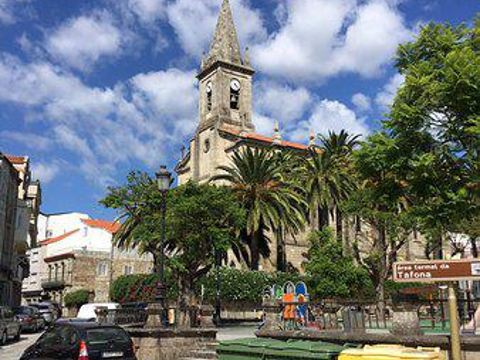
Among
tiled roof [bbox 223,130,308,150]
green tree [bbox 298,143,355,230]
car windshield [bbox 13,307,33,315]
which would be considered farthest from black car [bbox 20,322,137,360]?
tiled roof [bbox 223,130,308,150]

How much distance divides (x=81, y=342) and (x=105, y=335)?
84cm

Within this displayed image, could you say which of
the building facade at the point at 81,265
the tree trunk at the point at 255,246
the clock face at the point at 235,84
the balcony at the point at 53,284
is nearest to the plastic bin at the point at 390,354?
the tree trunk at the point at 255,246

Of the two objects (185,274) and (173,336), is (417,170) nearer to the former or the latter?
(173,336)

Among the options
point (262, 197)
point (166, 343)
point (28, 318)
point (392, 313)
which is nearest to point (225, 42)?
point (262, 197)

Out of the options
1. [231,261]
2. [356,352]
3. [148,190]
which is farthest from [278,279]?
[356,352]

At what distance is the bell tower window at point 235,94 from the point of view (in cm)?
5750

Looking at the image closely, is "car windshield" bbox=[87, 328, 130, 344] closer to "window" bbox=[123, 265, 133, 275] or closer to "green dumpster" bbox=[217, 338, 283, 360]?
"green dumpster" bbox=[217, 338, 283, 360]

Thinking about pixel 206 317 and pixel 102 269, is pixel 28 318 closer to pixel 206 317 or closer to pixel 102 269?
pixel 206 317

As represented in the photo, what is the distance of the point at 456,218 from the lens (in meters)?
14.9

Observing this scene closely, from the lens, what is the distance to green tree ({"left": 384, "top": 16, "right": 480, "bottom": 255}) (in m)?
14.1

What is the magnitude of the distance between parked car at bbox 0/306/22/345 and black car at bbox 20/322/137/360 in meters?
12.1

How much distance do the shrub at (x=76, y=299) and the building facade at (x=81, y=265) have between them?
5.43ft

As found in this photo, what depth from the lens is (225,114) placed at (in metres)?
56.0

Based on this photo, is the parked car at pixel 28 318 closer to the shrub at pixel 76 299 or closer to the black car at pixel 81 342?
the black car at pixel 81 342
